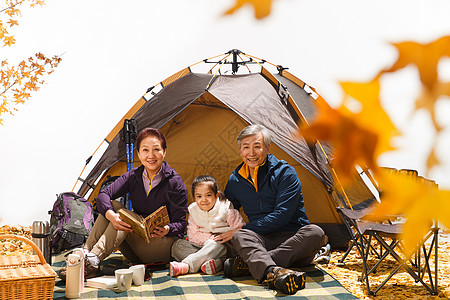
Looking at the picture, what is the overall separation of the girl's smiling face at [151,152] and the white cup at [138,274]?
0.76 metres

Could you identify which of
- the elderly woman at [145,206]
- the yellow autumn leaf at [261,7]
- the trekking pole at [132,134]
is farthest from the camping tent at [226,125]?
the yellow autumn leaf at [261,7]

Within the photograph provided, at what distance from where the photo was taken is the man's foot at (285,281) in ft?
8.61

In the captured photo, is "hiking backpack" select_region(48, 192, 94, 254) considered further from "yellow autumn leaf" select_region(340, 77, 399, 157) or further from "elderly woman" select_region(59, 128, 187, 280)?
"yellow autumn leaf" select_region(340, 77, 399, 157)

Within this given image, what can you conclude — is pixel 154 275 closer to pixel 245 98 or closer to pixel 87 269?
pixel 87 269

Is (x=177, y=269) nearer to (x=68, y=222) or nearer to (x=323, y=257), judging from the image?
(x=323, y=257)

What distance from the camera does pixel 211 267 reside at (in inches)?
121

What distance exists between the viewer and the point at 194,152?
4410 mm

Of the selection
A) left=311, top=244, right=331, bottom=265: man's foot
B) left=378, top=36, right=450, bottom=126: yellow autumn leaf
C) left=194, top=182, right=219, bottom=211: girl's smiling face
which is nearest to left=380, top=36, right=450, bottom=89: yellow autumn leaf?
left=378, top=36, right=450, bottom=126: yellow autumn leaf

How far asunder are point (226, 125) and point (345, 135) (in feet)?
12.9

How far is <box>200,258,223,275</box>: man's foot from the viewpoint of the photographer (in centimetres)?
307

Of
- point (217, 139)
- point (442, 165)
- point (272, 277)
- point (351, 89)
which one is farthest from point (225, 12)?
point (217, 139)

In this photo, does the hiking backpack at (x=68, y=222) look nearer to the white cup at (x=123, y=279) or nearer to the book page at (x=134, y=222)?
the book page at (x=134, y=222)

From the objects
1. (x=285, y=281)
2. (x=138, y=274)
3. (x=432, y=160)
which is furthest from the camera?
(x=138, y=274)

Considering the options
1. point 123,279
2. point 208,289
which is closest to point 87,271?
point 123,279
